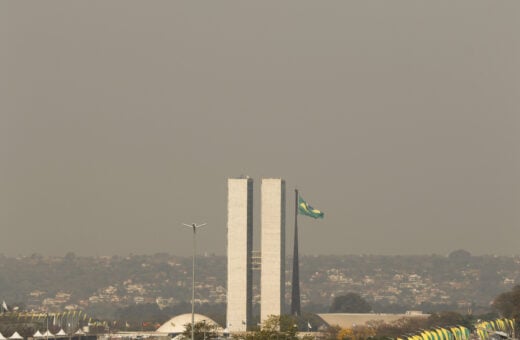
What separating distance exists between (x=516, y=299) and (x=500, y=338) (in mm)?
74493

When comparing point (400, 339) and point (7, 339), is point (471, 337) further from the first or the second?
point (7, 339)

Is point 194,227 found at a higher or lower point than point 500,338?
higher

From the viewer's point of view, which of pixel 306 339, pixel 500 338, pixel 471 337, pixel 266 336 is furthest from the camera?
pixel 471 337

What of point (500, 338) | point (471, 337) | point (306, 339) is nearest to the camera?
point (500, 338)

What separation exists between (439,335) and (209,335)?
76.0 feet

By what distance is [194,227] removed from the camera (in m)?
114

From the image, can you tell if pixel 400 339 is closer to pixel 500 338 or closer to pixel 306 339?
pixel 306 339

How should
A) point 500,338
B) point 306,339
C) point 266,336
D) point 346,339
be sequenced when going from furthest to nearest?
point 346,339
point 306,339
point 266,336
point 500,338

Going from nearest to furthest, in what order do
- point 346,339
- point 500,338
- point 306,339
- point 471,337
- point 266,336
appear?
point 500,338, point 266,336, point 306,339, point 471,337, point 346,339

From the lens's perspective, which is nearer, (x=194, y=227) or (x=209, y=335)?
(x=194, y=227)

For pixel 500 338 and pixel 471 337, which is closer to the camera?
pixel 500 338

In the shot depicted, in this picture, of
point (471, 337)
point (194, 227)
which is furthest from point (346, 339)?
point (194, 227)

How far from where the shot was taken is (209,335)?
147 m

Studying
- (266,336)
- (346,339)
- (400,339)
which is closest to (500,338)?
(266,336)
